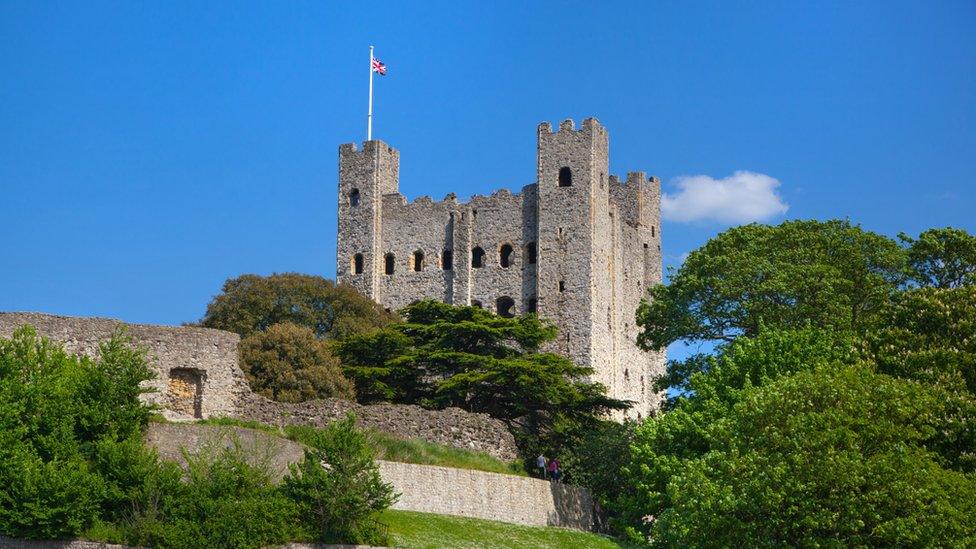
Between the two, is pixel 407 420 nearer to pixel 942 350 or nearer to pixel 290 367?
pixel 290 367

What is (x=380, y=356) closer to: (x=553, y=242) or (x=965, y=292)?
(x=553, y=242)

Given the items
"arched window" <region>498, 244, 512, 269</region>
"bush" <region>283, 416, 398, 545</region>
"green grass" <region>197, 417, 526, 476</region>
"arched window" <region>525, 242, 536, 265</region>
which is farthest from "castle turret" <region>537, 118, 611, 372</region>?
"bush" <region>283, 416, 398, 545</region>

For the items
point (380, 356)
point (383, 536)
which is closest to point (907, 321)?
point (383, 536)

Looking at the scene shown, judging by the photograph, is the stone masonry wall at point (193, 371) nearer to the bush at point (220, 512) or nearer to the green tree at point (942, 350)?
the bush at point (220, 512)

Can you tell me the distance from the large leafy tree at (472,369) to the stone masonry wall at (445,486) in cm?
878

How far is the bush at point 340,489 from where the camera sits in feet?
107

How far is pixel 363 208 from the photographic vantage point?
239 ft

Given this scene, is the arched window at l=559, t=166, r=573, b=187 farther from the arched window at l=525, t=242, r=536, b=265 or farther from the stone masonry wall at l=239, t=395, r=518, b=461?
the stone masonry wall at l=239, t=395, r=518, b=461

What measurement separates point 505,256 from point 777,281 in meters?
26.1

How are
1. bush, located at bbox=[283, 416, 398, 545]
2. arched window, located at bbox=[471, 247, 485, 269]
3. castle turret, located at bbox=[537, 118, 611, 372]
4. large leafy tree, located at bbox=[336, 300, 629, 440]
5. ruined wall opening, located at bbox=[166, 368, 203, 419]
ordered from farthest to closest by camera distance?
1. arched window, located at bbox=[471, 247, 485, 269]
2. castle turret, located at bbox=[537, 118, 611, 372]
3. large leafy tree, located at bbox=[336, 300, 629, 440]
4. ruined wall opening, located at bbox=[166, 368, 203, 419]
5. bush, located at bbox=[283, 416, 398, 545]

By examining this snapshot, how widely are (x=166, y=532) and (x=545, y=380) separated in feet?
75.1

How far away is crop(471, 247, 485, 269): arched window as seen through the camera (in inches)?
2749

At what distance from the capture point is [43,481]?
101 feet

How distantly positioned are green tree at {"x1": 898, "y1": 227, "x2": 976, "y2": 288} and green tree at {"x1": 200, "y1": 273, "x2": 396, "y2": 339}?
72.3 ft
